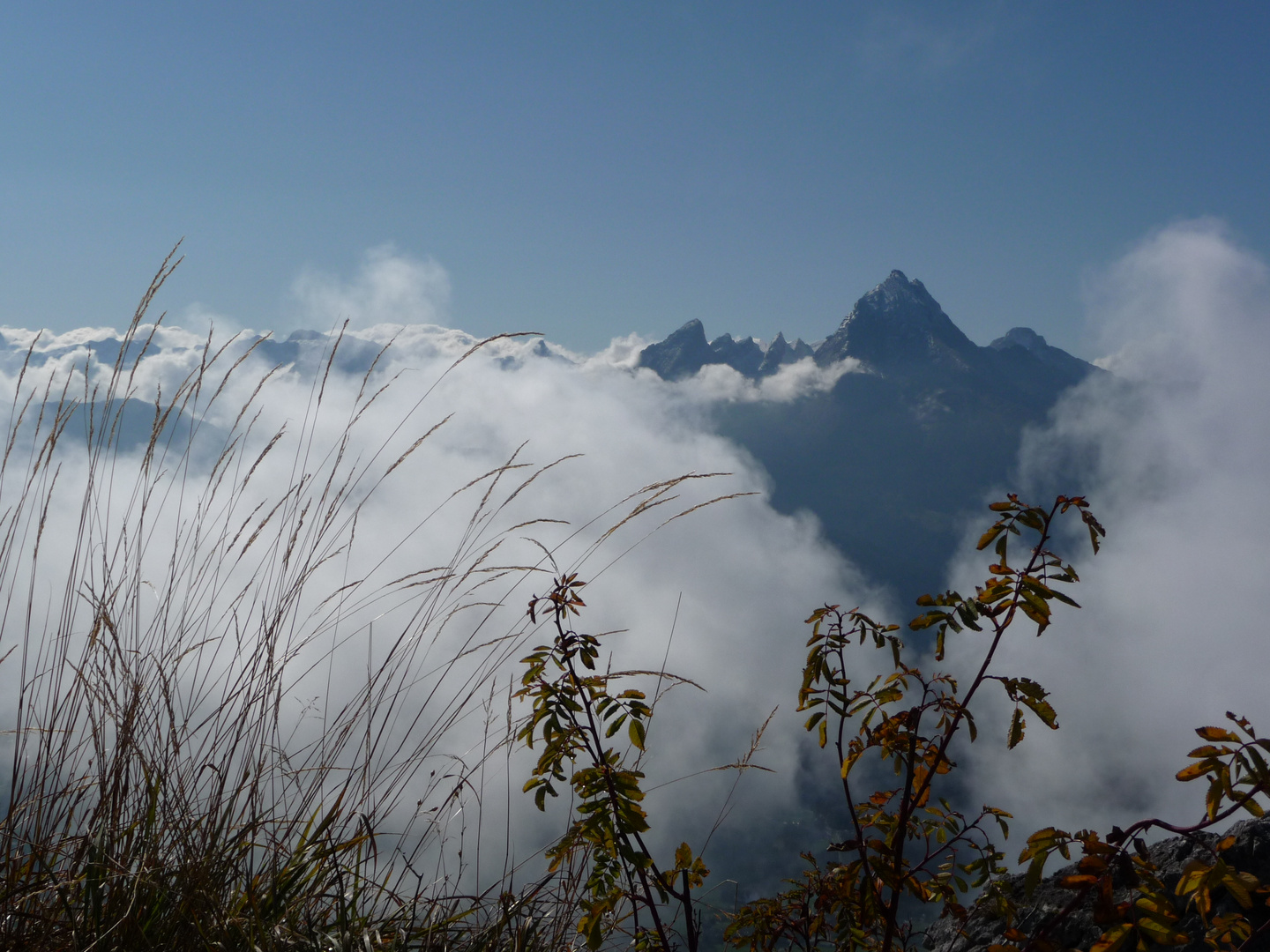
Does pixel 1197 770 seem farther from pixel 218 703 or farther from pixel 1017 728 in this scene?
pixel 218 703

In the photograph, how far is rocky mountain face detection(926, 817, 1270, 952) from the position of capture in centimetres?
125

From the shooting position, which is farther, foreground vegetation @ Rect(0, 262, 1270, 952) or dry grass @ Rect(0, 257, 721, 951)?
dry grass @ Rect(0, 257, 721, 951)

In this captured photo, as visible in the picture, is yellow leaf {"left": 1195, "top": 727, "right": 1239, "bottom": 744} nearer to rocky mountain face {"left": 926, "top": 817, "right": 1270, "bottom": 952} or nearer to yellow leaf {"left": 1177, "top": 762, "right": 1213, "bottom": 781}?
yellow leaf {"left": 1177, "top": 762, "right": 1213, "bottom": 781}

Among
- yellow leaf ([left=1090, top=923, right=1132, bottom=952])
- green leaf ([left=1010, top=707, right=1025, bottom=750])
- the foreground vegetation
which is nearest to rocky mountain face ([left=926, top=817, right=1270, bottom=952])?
the foreground vegetation

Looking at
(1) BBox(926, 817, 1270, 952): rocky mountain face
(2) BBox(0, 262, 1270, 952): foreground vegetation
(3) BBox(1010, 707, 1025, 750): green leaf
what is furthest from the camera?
(1) BBox(926, 817, 1270, 952): rocky mountain face

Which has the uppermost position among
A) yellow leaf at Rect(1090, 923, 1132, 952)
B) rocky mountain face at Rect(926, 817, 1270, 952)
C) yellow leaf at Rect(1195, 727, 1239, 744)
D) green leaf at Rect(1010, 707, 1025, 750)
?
green leaf at Rect(1010, 707, 1025, 750)

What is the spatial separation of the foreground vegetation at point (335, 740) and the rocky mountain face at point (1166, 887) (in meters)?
0.07

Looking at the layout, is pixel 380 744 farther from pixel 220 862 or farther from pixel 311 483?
pixel 311 483

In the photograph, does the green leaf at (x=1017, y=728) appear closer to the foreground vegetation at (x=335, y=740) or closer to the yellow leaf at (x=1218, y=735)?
the foreground vegetation at (x=335, y=740)

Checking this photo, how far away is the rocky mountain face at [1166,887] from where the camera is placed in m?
1.25

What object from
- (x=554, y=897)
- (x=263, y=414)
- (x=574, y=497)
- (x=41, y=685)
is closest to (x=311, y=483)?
(x=263, y=414)

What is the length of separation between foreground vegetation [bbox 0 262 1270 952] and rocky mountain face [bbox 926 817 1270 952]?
0.22 ft

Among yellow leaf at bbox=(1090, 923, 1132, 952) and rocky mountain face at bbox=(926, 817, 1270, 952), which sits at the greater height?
rocky mountain face at bbox=(926, 817, 1270, 952)

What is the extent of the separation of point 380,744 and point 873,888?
Result: 3.69 feet
